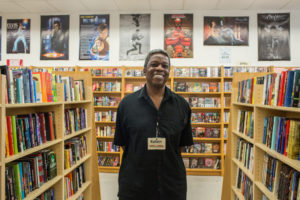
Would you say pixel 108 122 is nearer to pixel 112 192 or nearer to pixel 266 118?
pixel 112 192

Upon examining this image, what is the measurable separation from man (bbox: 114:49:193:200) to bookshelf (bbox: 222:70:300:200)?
2.37 feet

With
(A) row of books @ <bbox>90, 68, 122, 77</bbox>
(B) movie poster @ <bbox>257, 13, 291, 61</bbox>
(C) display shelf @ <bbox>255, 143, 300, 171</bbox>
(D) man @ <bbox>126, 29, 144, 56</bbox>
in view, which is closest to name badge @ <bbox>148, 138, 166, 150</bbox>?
(C) display shelf @ <bbox>255, 143, 300, 171</bbox>

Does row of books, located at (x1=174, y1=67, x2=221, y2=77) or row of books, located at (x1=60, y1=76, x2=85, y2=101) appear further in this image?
row of books, located at (x1=174, y1=67, x2=221, y2=77)

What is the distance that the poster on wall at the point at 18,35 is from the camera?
5035 millimetres

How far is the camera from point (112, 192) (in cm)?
316

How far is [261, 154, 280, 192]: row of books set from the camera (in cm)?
159

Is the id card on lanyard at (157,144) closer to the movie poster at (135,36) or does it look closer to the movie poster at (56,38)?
the movie poster at (135,36)

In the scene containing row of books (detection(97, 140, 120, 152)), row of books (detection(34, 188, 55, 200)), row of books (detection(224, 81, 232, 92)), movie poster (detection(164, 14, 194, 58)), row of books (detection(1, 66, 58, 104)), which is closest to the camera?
row of books (detection(1, 66, 58, 104))

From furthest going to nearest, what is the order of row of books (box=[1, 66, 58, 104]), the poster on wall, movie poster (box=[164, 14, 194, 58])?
the poster on wall < movie poster (box=[164, 14, 194, 58]) < row of books (box=[1, 66, 58, 104])

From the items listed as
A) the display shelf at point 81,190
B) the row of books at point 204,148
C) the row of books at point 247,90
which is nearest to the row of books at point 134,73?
the row of books at point 204,148

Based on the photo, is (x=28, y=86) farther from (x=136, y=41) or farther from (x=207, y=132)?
(x=207, y=132)

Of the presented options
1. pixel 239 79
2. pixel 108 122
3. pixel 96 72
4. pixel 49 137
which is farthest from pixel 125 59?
pixel 49 137

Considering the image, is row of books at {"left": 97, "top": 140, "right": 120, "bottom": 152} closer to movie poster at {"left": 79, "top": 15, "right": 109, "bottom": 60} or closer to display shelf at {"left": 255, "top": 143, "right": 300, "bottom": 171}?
movie poster at {"left": 79, "top": 15, "right": 109, "bottom": 60}

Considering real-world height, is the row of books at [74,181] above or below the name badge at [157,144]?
below
